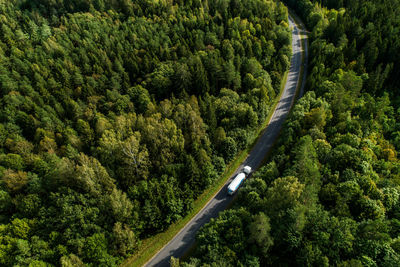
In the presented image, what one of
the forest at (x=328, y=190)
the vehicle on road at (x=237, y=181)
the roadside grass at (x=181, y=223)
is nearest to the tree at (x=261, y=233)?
the forest at (x=328, y=190)

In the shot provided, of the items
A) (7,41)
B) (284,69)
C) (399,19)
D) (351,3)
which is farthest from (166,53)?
(351,3)

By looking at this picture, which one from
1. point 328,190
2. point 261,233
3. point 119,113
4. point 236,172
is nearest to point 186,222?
point 236,172

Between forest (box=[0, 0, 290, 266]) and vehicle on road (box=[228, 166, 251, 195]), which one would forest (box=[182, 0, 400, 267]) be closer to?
vehicle on road (box=[228, 166, 251, 195])

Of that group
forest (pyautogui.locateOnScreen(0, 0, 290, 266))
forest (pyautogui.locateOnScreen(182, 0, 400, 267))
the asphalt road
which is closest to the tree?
forest (pyautogui.locateOnScreen(182, 0, 400, 267))

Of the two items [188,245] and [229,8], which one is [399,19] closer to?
[229,8]

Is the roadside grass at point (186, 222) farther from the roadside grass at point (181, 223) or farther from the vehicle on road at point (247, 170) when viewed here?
the vehicle on road at point (247, 170)

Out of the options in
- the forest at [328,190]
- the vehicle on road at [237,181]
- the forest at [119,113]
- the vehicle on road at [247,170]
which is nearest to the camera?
the forest at [328,190]
